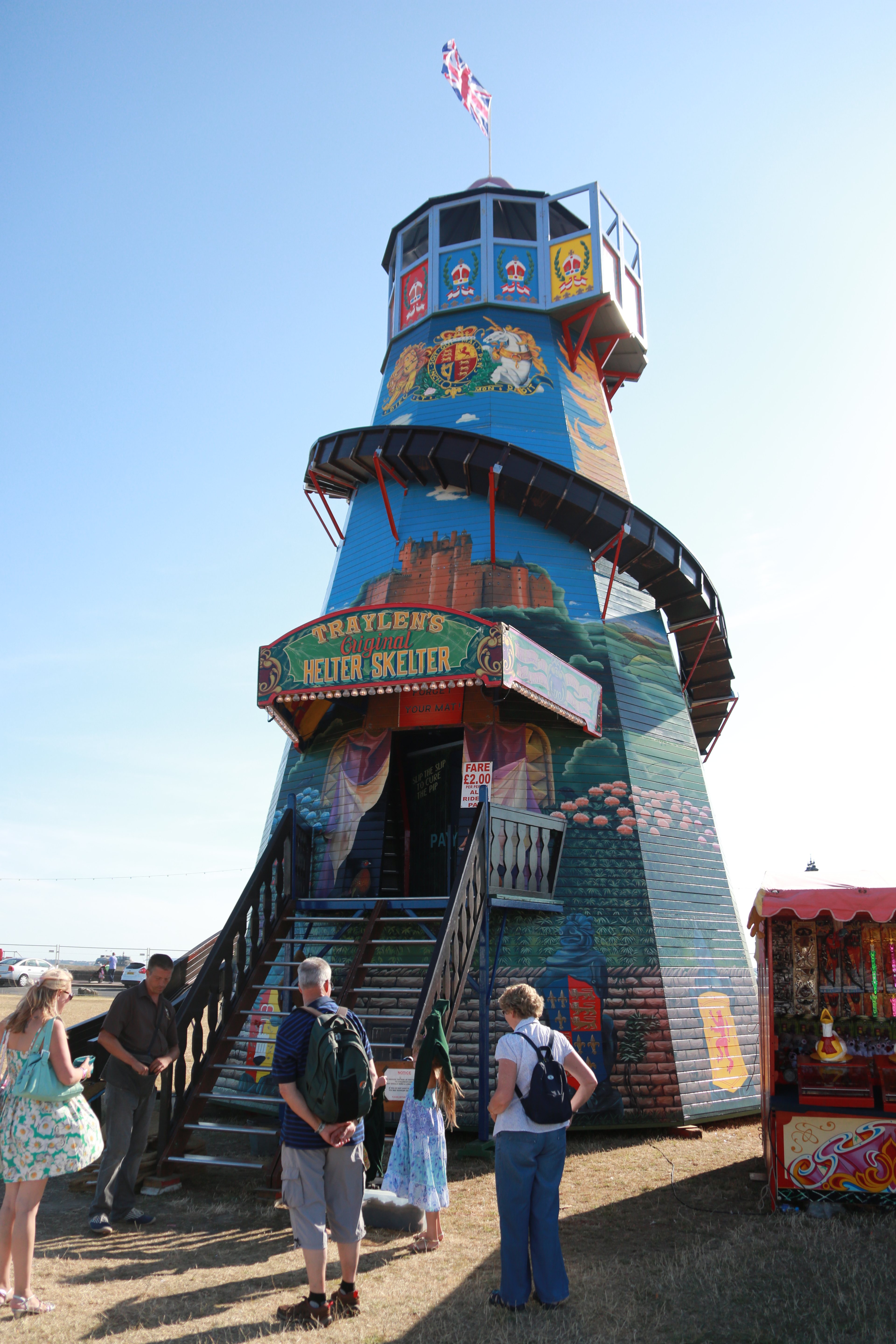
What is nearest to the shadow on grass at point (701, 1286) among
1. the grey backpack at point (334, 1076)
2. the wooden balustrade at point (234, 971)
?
the grey backpack at point (334, 1076)

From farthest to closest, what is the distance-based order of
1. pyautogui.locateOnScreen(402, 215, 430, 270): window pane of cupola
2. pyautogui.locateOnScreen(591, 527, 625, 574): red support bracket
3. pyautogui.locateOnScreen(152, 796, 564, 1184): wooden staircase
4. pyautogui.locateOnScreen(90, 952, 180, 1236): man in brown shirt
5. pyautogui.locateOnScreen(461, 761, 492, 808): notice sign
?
pyautogui.locateOnScreen(402, 215, 430, 270): window pane of cupola, pyautogui.locateOnScreen(591, 527, 625, 574): red support bracket, pyautogui.locateOnScreen(461, 761, 492, 808): notice sign, pyautogui.locateOnScreen(152, 796, 564, 1184): wooden staircase, pyautogui.locateOnScreen(90, 952, 180, 1236): man in brown shirt

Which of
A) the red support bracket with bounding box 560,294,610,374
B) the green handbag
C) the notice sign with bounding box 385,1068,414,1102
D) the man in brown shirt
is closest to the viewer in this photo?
the green handbag

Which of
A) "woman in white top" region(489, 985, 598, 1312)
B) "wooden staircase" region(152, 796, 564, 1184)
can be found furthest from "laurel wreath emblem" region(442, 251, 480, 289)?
"woman in white top" region(489, 985, 598, 1312)

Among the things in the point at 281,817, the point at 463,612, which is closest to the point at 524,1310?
the point at 281,817

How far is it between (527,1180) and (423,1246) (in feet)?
6.27

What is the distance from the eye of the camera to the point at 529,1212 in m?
5.45

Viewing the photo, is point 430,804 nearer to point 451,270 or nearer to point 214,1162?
point 214,1162

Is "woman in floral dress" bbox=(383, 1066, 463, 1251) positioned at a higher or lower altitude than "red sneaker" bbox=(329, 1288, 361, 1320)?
higher

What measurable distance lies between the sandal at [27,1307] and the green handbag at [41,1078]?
1.01 meters

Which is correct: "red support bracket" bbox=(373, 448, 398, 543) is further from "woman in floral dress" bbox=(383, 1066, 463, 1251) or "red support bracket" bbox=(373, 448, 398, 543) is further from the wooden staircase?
"woman in floral dress" bbox=(383, 1066, 463, 1251)

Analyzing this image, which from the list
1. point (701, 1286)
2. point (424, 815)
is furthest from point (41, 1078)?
point (424, 815)

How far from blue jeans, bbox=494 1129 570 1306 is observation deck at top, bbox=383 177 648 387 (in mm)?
14543

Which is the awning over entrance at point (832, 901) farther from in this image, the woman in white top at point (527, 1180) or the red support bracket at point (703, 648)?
the red support bracket at point (703, 648)

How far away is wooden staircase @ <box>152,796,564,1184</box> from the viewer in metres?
9.05
